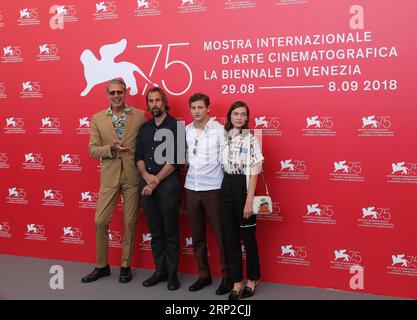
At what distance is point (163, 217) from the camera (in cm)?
372

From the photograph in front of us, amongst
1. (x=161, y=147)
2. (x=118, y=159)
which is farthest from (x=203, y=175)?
(x=118, y=159)

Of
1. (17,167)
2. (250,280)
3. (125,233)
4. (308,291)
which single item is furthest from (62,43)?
(308,291)

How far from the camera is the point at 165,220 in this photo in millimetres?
3697

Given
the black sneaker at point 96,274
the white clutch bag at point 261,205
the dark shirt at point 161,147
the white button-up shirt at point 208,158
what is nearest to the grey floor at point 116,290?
the black sneaker at point 96,274

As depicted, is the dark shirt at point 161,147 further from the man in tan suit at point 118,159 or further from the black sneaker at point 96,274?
the black sneaker at point 96,274

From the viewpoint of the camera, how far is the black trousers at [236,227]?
3.38 m

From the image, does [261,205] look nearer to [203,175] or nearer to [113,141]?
[203,175]

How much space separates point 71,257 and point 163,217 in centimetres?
137

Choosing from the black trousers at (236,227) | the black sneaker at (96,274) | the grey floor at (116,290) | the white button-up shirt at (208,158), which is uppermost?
the white button-up shirt at (208,158)

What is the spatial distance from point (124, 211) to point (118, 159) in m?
0.46

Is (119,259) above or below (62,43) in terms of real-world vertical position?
below

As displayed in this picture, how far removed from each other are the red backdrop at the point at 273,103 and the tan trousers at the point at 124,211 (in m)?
0.32

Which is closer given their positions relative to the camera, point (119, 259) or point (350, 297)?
point (350, 297)

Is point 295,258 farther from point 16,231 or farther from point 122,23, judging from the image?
point 16,231
